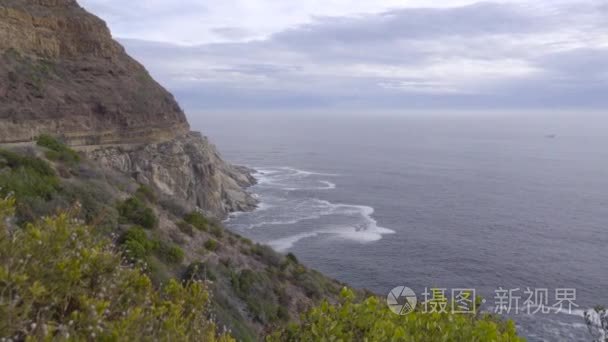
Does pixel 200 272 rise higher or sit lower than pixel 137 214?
lower

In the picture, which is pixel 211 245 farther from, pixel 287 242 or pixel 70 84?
pixel 70 84

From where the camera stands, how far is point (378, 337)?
240 inches

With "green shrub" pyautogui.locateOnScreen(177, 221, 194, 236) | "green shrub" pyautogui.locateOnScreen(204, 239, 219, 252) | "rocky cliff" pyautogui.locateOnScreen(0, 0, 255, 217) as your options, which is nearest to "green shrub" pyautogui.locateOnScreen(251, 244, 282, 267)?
"green shrub" pyautogui.locateOnScreen(204, 239, 219, 252)

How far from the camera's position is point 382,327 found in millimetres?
6242

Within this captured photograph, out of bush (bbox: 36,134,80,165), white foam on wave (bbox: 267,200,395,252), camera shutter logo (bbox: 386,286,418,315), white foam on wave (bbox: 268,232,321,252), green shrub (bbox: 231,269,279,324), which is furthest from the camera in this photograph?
white foam on wave (bbox: 267,200,395,252)

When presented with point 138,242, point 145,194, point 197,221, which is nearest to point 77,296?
point 138,242

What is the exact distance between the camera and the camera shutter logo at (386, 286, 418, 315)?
7094 mm

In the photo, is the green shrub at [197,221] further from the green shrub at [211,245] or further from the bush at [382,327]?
the bush at [382,327]

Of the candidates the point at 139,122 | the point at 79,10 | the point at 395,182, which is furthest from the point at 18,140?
the point at 395,182

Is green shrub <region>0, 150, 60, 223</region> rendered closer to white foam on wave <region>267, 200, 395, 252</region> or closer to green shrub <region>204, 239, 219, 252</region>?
green shrub <region>204, 239, 219, 252</region>

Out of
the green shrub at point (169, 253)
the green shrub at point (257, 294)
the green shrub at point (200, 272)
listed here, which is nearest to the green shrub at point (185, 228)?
the green shrub at point (257, 294)

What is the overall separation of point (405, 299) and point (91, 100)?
173 feet

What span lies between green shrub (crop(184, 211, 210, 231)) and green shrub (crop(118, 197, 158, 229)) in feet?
11.6

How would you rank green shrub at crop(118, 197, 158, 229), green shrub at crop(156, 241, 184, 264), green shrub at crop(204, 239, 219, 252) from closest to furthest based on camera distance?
1. green shrub at crop(156, 241, 184, 264)
2. green shrub at crop(118, 197, 158, 229)
3. green shrub at crop(204, 239, 219, 252)
